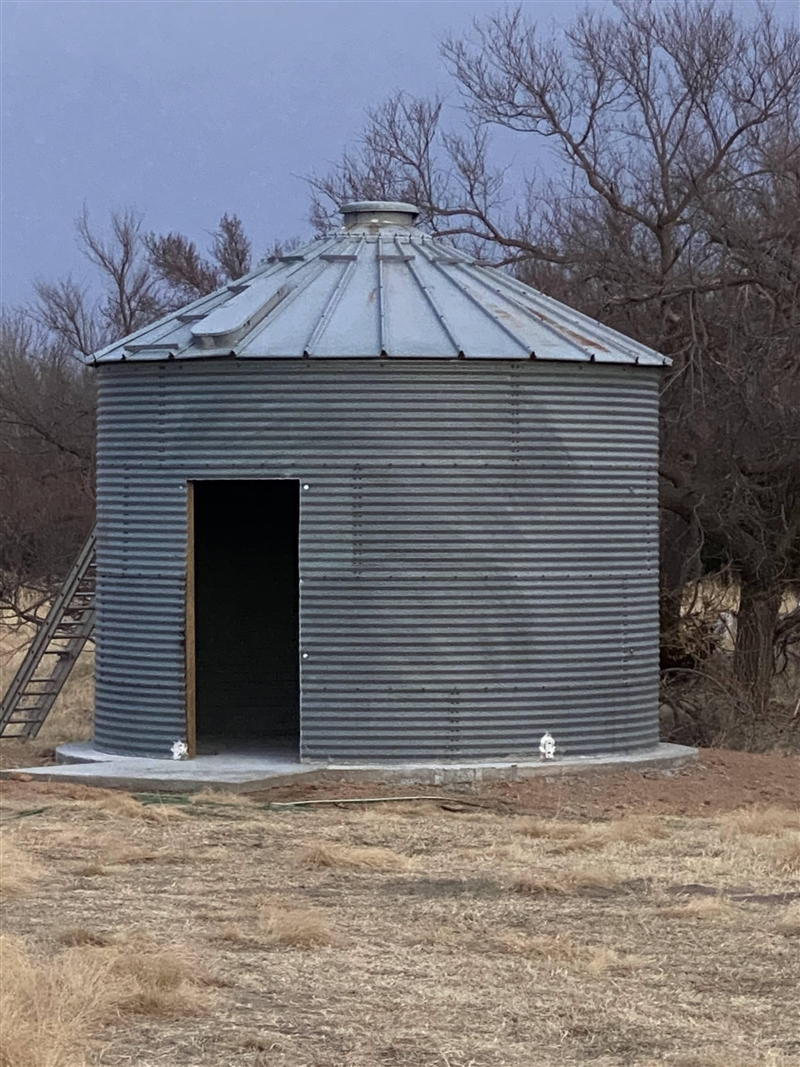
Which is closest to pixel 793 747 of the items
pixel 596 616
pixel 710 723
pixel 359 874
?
pixel 710 723

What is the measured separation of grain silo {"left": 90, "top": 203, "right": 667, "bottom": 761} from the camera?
45.9 ft

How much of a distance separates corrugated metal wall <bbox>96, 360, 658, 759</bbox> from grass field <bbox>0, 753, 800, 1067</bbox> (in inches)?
29.1

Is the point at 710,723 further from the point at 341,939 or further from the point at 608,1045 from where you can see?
the point at 608,1045

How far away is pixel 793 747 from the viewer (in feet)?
57.2

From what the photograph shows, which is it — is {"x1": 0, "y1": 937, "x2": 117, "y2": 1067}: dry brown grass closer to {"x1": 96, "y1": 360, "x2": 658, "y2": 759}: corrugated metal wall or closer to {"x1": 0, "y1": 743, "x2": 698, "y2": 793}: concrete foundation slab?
{"x1": 0, "y1": 743, "x2": 698, "y2": 793}: concrete foundation slab

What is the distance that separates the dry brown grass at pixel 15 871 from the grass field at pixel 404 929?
0.02 metres

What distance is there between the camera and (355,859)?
35.8ft

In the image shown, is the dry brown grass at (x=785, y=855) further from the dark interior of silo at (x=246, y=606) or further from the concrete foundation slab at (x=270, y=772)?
the dark interior of silo at (x=246, y=606)

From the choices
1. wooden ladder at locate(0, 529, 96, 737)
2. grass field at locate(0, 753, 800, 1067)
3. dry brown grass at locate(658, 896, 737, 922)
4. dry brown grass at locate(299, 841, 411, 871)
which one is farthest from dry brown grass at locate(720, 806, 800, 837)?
wooden ladder at locate(0, 529, 96, 737)

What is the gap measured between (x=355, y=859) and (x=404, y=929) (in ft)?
6.39

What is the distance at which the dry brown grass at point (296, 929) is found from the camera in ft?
28.0

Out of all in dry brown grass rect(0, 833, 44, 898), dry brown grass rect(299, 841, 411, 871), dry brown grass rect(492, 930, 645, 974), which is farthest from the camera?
dry brown grass rect(299, 841, 411, 871)

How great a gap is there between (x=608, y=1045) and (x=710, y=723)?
1169 centimetres

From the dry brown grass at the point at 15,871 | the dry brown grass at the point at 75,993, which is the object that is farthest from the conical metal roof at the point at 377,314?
the dry brown grass at the point at 75,993
